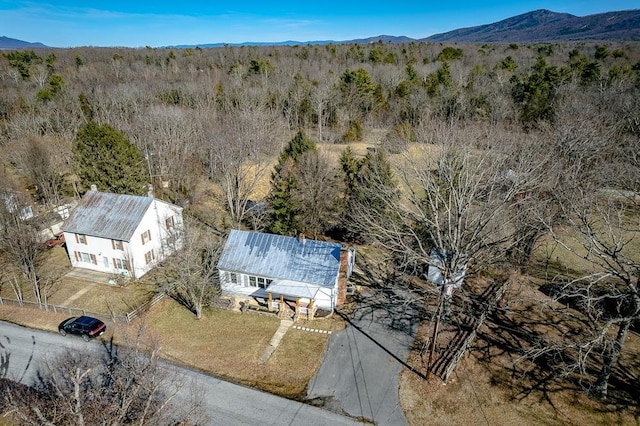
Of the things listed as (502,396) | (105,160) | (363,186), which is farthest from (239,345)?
(105,160)

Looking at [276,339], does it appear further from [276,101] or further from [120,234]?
[276,101]

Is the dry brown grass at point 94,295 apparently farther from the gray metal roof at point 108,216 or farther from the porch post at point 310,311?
the porch post at point 310,311

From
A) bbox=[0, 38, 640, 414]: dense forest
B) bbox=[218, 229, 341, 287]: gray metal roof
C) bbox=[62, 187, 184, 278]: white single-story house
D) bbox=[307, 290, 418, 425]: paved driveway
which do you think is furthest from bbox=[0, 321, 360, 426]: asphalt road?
bbox=[0, 38, 640, 414]: dense forest

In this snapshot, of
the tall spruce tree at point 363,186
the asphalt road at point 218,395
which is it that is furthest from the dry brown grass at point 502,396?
the tall spruce tree at point 363,186

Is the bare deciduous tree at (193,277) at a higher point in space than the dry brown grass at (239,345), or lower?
higher

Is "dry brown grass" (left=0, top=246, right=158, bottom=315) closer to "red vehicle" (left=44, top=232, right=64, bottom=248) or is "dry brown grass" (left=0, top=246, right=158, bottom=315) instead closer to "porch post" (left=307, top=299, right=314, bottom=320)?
"red vehicle" (left=44, top=232, right=64, bottom=248)

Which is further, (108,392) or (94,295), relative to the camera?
(94,295)
